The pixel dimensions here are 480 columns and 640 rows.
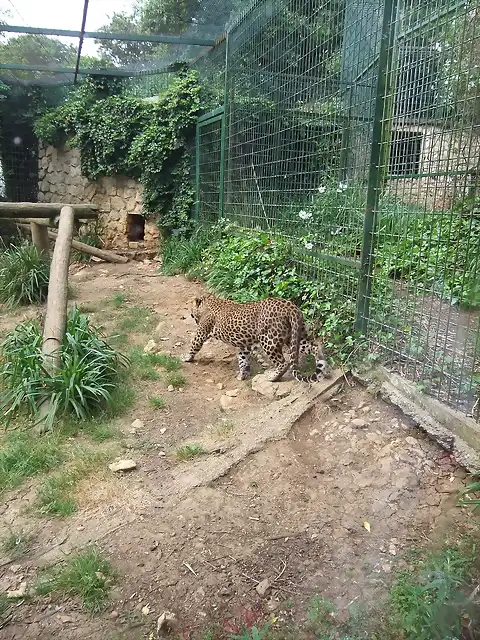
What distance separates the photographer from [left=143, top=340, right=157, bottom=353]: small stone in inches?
222

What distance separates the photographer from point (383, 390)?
3900 mm

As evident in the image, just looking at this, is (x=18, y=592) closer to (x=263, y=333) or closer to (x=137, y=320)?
(x=263, y=333)

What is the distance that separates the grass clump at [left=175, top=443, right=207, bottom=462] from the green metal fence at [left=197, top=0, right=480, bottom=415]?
1500 millimetres

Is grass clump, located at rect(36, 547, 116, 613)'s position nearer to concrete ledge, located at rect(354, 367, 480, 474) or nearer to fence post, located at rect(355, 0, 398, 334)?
concrete ledge, located at rect(354, 367, 480, 474)

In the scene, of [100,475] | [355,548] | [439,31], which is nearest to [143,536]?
[100,475]

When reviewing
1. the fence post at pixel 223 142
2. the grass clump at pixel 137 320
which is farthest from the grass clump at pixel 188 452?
the fence post at pixel 223 142

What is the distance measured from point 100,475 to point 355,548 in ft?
5.36

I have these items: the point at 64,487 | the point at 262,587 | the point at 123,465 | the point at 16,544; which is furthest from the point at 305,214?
the point at 16,544

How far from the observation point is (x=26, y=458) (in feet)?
11.9

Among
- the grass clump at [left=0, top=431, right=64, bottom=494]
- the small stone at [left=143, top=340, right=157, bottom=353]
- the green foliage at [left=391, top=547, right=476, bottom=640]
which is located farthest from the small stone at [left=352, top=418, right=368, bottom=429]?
the small stone at [left=143, top=340, right=157, bottom=353]

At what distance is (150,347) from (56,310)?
42.4 inches

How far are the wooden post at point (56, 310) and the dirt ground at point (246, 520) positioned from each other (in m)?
0.81

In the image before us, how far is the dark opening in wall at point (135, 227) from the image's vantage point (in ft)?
38.6

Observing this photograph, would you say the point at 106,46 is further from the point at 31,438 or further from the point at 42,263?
the point at 31,438
